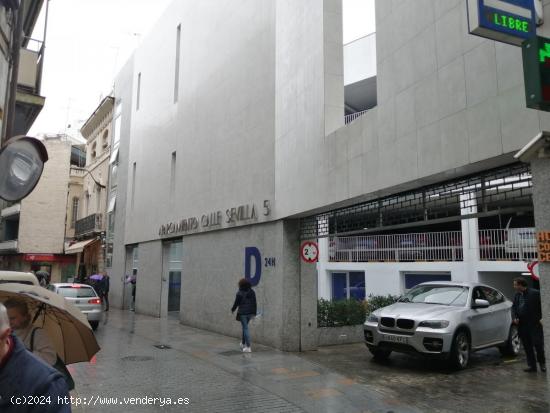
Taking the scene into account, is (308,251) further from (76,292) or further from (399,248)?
(399,248)

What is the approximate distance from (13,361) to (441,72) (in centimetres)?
648

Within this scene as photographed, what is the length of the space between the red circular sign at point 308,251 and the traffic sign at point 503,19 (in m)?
7.27

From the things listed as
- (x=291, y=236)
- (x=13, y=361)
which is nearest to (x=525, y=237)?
(x=291, y=236)

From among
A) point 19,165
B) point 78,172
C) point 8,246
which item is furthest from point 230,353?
point 8,246

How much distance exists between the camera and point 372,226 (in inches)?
363

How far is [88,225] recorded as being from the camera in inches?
1265

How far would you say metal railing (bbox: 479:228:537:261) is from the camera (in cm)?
1950

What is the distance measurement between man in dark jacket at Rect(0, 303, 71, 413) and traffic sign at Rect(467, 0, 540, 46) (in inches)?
193

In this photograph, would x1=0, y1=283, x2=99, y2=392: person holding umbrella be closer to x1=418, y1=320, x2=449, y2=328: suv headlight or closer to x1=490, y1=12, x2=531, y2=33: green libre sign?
x1=490, y1=12, x2=531, y2=33: green libre sign

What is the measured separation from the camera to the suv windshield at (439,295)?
31.9 ft

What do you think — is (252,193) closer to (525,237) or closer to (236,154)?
(236,154)

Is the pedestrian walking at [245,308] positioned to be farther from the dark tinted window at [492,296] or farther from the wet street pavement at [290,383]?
the dark tinted window at [492,296]

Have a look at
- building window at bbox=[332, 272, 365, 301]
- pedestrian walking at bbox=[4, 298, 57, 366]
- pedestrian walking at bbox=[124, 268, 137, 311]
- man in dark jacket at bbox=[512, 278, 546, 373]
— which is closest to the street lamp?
pedestrian walking at bbox=[4, 298, 57, 366]

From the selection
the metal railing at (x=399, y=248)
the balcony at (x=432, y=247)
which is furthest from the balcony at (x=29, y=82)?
the metal railing at (x=399, y=248)
